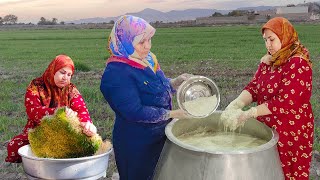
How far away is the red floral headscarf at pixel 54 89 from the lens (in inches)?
136

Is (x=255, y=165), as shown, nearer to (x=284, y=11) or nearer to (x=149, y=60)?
(x=149, y=60)

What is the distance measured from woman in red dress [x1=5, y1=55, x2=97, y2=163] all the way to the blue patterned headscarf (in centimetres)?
78

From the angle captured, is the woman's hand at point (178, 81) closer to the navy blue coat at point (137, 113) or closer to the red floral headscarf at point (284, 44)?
the navy blue coat at point (137, 113)

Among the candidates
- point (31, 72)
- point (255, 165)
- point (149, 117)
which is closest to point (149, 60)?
point (149, 117)

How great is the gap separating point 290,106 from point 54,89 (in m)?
1.71

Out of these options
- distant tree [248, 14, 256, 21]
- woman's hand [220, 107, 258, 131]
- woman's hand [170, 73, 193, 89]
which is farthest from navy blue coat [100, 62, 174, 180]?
distant tree [248, 14, 256, 21]

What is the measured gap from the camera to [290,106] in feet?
9.34

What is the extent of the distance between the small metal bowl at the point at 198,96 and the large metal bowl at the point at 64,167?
0.70 m

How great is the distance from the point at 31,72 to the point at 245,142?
1202 centimetres

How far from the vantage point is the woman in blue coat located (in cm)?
266

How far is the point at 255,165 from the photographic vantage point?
7.07 ft

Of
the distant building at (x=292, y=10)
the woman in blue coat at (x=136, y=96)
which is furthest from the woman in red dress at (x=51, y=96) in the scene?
the distant building at (x=292, y=10)

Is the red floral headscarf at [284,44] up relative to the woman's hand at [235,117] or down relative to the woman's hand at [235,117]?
up

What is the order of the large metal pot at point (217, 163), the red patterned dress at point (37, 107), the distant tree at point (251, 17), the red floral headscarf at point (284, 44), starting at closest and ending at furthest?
the large metal pot at point (217, 163) < the red floral headscarf at point (284, 44) < the red patterned dress at point (37, 107) < the distant tree at point (251, 17)
